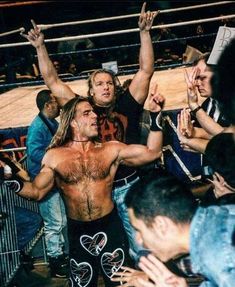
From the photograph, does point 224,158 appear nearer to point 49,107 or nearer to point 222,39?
point 222,39

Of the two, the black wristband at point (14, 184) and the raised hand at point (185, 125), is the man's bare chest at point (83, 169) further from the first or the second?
the raised hand at point (185, 125)

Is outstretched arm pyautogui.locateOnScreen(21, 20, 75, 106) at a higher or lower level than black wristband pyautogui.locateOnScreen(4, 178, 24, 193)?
higher

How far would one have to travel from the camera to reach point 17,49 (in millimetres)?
12562

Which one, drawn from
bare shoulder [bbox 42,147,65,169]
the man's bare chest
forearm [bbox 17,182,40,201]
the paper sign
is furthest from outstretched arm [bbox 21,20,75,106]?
the paper sign

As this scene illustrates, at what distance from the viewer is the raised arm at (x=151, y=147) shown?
351 centimetres

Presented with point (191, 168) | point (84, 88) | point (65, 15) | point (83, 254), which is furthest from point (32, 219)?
point (65, 15)

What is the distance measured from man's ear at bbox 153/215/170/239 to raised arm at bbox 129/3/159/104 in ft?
6.89

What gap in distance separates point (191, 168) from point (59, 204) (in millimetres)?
2083

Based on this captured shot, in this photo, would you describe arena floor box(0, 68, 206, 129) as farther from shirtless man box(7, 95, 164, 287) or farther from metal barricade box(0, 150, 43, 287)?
shirtless man box(7, 95, 164, 287)

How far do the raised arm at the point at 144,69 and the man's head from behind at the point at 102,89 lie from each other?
0.68 feet

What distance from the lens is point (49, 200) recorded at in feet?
16.1

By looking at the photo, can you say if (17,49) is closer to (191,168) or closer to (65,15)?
(65,15)

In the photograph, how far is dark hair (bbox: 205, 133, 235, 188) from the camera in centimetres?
289

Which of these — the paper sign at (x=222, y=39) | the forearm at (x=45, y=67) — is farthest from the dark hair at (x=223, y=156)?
the forearm at (x=45, y=67)
